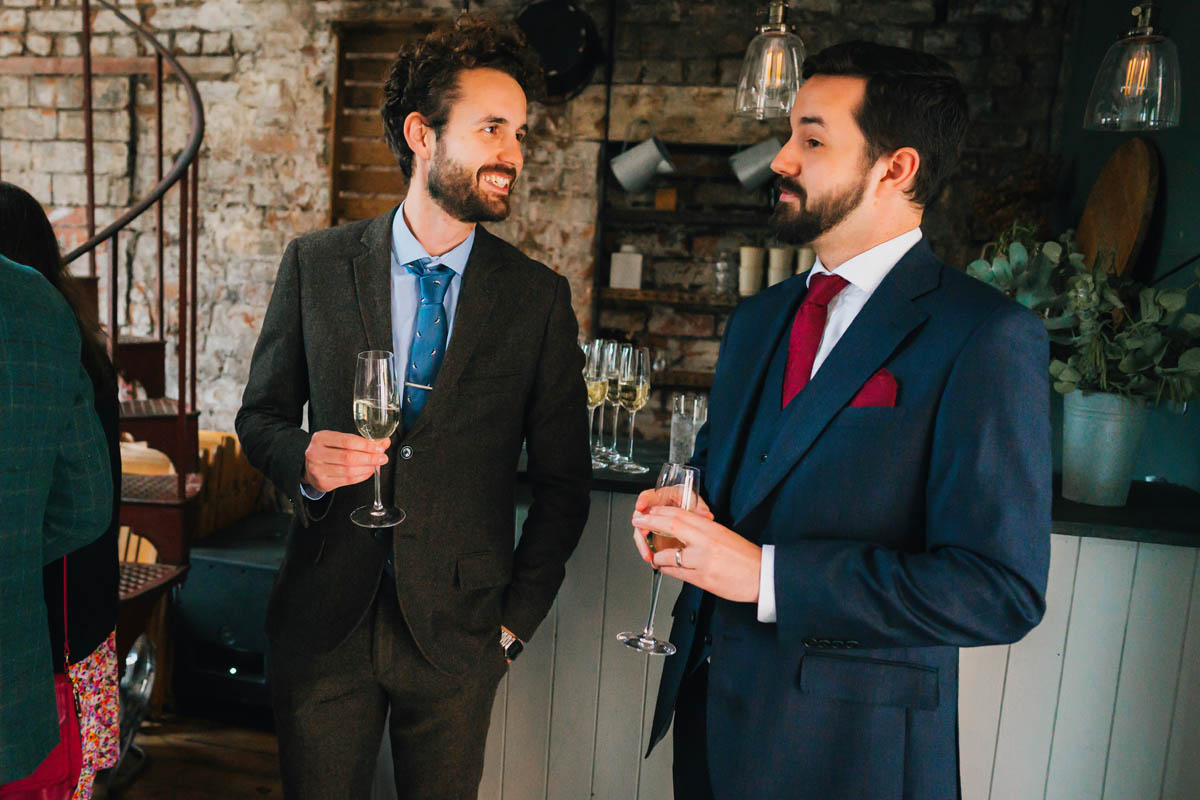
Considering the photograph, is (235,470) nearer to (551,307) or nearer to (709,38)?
(551,307)

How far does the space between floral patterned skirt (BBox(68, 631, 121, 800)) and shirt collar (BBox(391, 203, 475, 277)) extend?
103 cm

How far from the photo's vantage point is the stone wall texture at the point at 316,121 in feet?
13.5

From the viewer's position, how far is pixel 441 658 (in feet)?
4.92

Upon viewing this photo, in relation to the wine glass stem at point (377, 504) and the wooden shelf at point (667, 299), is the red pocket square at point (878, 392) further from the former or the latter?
the wooden shelf at point (667, 299)

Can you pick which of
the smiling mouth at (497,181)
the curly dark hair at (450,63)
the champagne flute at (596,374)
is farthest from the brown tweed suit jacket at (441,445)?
the champagne flute at (596,374)

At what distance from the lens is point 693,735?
52.7 inches

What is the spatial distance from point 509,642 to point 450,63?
1064mm

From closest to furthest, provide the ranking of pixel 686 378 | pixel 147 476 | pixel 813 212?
pixel 813 212, pixel 147 476, pixel 686 378

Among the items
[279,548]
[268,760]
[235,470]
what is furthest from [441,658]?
[235,470]

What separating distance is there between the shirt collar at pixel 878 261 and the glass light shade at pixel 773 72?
1287 mm

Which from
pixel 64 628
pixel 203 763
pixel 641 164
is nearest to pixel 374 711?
pixel 64 628

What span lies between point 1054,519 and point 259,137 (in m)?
4.27

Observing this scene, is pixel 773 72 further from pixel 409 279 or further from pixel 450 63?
pixel 409 279

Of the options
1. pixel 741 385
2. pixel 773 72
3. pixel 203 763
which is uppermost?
pixel 773 72
